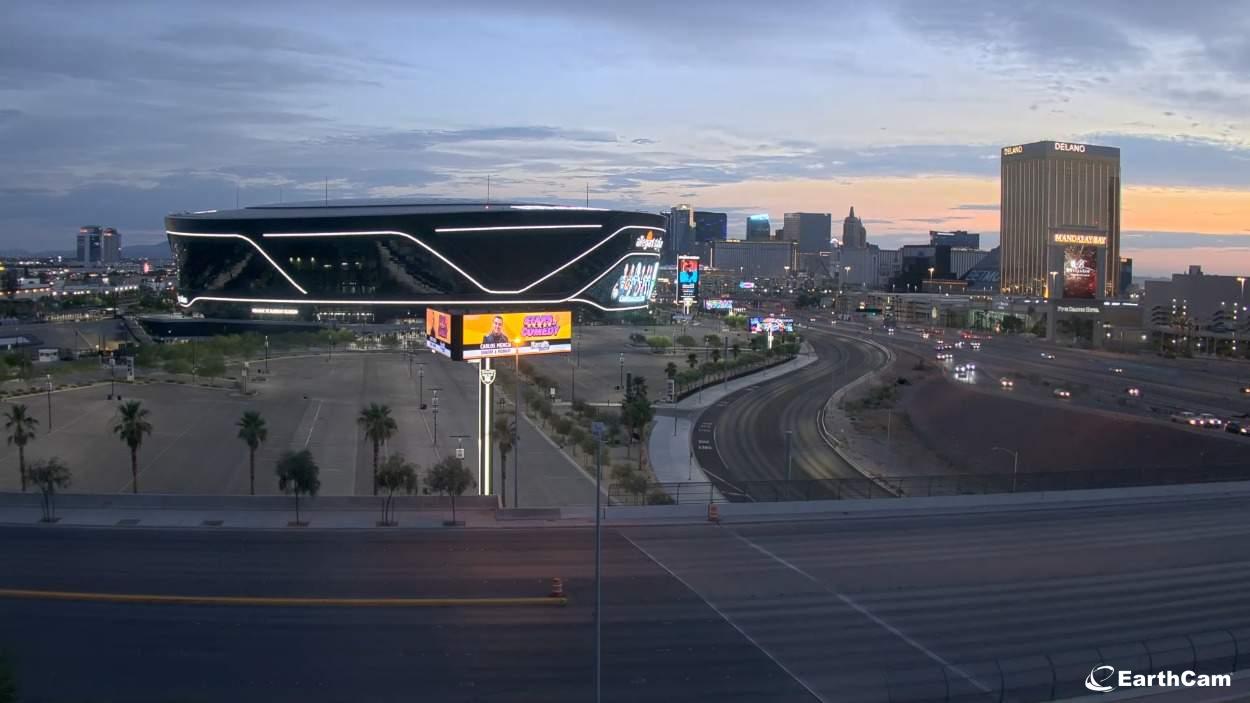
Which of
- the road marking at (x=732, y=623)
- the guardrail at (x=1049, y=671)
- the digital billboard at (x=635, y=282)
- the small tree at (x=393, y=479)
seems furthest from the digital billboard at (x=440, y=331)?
the digital billboard at (x=635, y=282)

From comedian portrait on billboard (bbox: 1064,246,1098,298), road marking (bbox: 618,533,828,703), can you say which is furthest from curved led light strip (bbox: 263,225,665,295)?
road marking (bbox: 618,533,828,703)

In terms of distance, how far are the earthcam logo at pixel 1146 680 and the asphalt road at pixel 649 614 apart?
0.32 metres

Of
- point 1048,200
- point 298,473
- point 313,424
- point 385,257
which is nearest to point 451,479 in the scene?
point 298,473

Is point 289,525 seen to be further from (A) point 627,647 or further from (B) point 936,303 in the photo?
(B) point 936,303

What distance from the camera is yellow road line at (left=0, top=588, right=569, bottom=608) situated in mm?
16281

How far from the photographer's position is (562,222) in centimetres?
8688

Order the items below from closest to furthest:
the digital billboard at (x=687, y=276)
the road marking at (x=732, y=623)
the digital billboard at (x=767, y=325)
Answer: the road marking at (x=732, y=623), the digital billboard at (x=767, y=325), the digital billboard at (x=687, y=276)

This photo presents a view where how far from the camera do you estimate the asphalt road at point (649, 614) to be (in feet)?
44.2

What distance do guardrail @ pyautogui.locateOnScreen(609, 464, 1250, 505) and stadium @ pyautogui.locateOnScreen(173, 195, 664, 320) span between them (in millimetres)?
57443

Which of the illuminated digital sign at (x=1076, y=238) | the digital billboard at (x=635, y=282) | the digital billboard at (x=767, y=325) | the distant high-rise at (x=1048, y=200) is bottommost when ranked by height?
the digital billboard at (x=767, y=325)

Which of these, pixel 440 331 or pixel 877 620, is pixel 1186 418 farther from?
pixel 440 331

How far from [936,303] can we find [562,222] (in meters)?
73.6

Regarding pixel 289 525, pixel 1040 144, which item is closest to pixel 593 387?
pixel 289 525

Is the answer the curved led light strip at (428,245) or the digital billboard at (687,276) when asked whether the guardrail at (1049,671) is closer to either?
the curved led light strip at (428,245)
